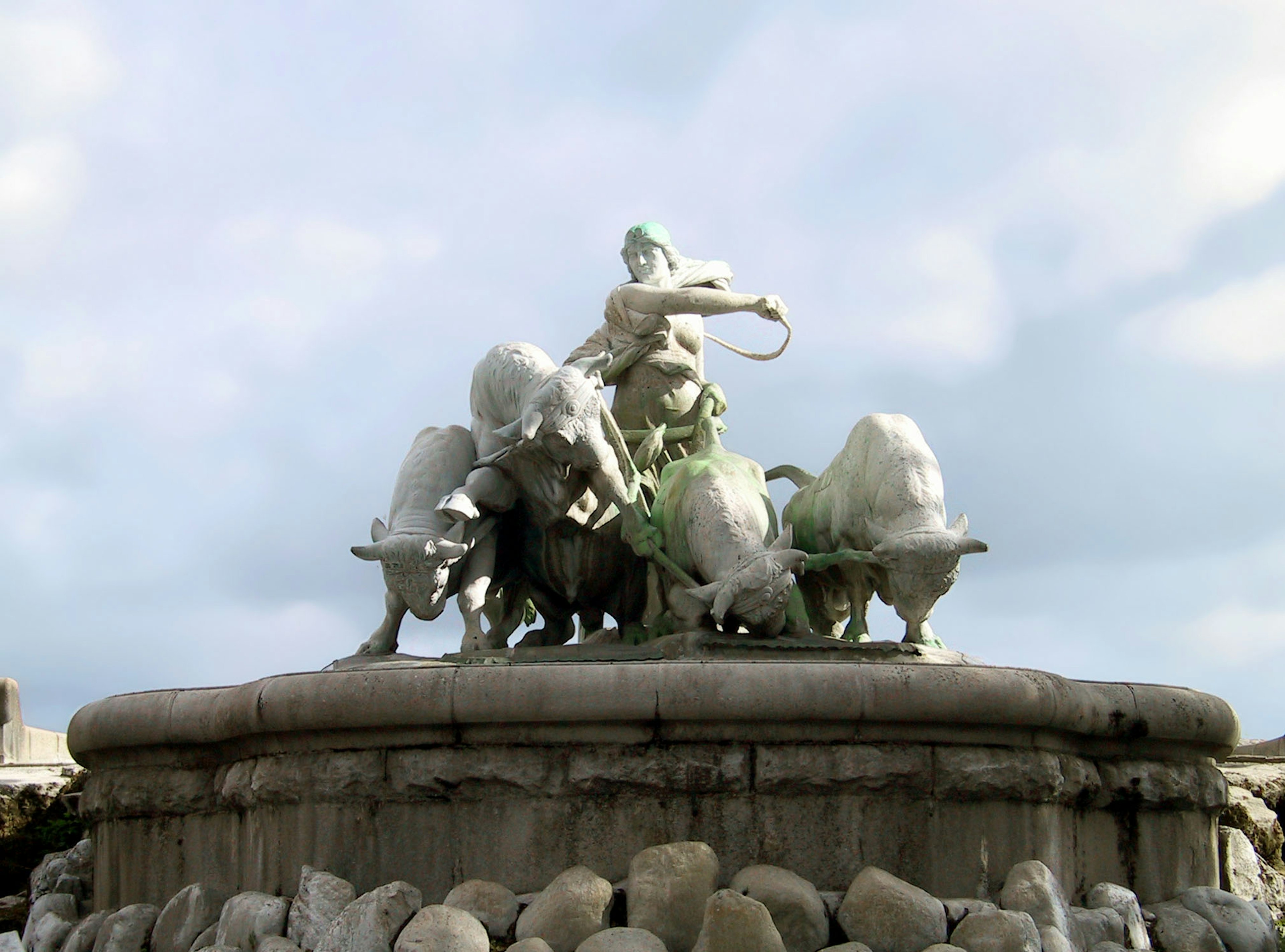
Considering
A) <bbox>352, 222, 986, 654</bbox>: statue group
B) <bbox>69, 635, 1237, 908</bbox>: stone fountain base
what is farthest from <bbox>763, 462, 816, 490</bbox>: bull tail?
<bbox>69, 635, 1237, 908</bbox>: stone fountain base

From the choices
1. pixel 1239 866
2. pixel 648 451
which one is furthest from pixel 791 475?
pixel 1239 866

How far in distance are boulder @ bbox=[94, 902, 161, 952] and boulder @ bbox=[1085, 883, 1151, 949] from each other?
3.54 m

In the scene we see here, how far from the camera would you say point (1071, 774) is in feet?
22.6

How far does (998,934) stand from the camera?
19.6 ft

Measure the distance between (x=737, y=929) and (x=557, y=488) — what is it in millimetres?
2837

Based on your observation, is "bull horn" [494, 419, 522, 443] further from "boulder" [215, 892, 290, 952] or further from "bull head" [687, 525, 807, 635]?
"boulder" [215, 892, 290, 952]

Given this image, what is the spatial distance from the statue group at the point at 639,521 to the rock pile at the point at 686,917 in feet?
5.33

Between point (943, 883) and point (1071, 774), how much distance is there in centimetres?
75

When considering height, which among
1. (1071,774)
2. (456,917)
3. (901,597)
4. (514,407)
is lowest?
(456,917)

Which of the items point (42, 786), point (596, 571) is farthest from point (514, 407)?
point (42, 786)

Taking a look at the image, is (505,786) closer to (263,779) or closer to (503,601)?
(263,779)

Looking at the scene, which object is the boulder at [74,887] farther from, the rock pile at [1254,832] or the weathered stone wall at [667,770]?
the rock pile at [1254,832]

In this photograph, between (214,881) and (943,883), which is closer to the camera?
(943,883)

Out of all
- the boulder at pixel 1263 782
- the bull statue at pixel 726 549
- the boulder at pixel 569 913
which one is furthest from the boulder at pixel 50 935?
the boulder at pixel 1263 782
